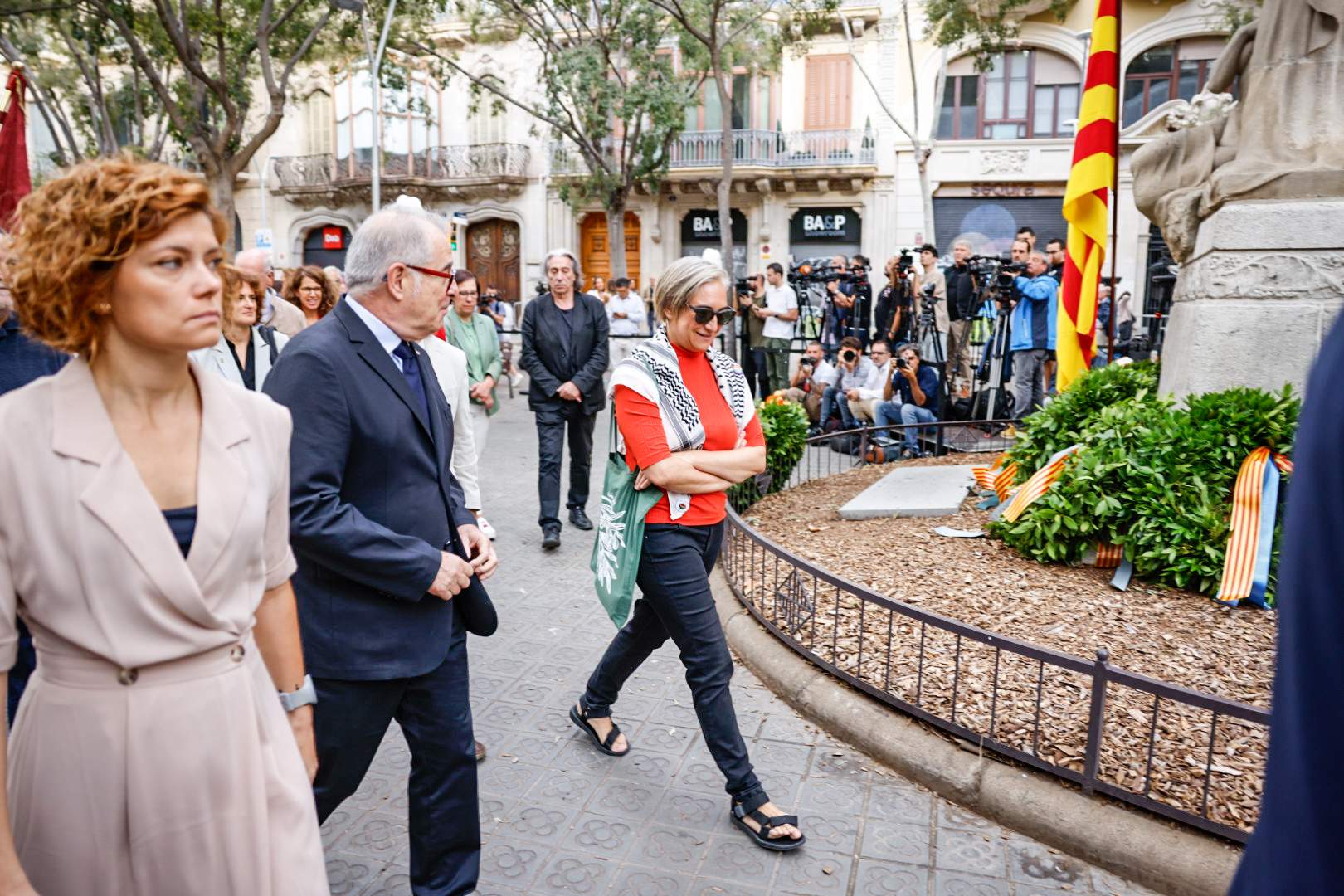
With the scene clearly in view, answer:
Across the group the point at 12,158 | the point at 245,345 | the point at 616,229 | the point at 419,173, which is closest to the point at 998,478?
the point at 245,345

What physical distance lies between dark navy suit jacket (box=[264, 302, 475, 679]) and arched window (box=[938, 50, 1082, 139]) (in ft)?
84.3

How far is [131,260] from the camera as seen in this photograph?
5.49 feet

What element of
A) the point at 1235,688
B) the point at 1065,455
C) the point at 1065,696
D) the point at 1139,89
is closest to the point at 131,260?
the point at 1065,696

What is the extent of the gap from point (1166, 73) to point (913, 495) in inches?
901

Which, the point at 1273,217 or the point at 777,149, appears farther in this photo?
the point at 777,149

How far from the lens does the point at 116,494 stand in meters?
1.62

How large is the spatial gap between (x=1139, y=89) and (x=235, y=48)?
70.0 feet

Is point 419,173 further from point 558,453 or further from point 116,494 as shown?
point 116,494

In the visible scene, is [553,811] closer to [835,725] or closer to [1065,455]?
[835,725]

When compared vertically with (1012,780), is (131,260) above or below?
above

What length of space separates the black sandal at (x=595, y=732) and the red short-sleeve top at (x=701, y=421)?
1140 millimetres

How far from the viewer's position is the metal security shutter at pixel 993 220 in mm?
26578

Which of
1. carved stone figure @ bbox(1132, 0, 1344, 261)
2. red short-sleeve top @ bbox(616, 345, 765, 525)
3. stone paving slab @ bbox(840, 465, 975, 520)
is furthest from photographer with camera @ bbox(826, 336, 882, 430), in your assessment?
red short-sleeve top @ bbox(616, 345, 765, 525)

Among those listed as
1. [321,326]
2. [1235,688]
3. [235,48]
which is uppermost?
[235,48]
